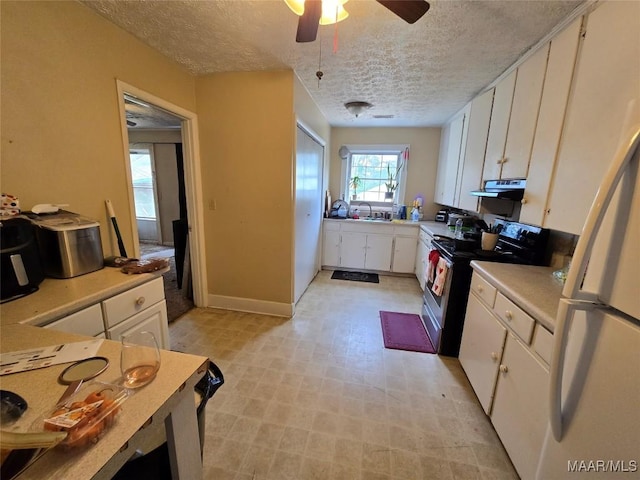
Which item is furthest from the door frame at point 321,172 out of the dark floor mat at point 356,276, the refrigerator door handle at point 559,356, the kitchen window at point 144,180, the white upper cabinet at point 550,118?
the kitchen window at point 144,180

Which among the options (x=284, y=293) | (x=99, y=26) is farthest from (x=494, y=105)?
(x=99, y=26)

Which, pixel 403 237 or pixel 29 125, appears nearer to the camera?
pixel 29 125

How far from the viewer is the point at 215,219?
2779 millimetres

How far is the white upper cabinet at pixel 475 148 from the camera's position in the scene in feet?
8.01

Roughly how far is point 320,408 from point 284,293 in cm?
127

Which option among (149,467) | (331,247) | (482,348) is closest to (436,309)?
(482,348)

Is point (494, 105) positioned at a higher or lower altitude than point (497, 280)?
higher

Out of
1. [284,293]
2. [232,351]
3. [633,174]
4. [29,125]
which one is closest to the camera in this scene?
[633,174]

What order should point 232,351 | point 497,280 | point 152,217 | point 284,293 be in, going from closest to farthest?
point 497,280
point 232,351
point 284,293
point 152,217

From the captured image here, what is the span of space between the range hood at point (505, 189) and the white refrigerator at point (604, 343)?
4.09 ft

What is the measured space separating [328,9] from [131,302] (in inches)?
73.1

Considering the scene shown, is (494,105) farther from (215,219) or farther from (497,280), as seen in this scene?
(215,219)

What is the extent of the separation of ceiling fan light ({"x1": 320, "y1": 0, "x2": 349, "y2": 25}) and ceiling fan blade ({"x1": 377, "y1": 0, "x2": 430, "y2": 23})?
262 millimetres

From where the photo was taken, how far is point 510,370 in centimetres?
138
